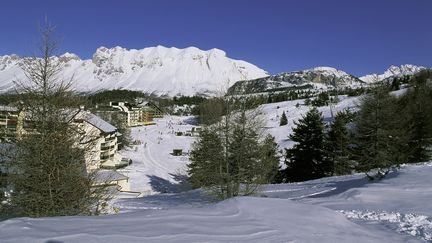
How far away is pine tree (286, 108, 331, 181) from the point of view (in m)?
33.9

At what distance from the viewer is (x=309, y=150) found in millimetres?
34094

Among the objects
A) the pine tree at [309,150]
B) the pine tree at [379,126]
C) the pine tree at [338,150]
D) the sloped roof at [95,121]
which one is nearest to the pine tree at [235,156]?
the sloped roof at [95,121]

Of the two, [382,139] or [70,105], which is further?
[382,139]

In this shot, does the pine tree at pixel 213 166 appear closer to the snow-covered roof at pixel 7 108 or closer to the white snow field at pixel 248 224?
the white snow field at pixel 248 224

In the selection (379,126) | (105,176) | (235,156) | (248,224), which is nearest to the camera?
(248,224)

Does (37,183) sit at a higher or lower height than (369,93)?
lower

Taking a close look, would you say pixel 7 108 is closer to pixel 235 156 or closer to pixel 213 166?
pixel 213 166

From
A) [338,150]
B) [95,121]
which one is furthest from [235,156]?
[338,150]

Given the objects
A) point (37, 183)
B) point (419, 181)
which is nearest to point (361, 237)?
point (37, 183)

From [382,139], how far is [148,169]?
37.0 metres

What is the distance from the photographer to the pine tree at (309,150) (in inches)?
1336

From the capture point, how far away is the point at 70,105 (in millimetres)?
11469

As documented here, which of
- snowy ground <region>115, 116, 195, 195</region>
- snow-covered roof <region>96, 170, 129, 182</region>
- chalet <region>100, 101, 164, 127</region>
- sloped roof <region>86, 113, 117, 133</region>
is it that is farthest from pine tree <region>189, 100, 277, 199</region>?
chalet <region>100, 101, 164, 127</region>

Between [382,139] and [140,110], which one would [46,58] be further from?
[140,110]
